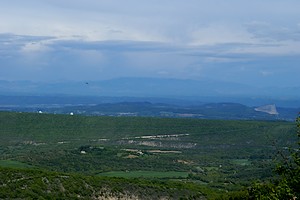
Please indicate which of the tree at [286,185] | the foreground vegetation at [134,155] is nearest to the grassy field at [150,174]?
the foreground vegetation at [134,155]

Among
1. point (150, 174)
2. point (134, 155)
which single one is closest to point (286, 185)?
point (150, 174)

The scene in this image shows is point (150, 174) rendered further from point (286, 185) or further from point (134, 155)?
point (286, 185)

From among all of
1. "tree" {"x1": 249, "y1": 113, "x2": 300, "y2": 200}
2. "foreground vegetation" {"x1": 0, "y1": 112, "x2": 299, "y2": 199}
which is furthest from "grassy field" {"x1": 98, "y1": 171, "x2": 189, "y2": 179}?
"tree" {"x1": 249, "y1": 113, "x2": 300, "y2": 200}

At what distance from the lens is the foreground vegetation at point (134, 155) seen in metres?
45.9

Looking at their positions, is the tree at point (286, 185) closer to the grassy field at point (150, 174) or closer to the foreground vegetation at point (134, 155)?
the foreground vegetation at point (134, 155)

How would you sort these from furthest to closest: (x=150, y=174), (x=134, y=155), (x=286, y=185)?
(x=134, y=155), (x=150, y=174), (x=286, y=185)

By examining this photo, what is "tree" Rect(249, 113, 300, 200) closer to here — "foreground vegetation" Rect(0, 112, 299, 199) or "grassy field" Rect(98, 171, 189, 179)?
"foreground vegetation" Rect(0, 112, 299, 199)

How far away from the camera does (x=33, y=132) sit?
110 m

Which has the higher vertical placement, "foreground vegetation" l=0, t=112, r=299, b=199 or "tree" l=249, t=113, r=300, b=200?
"tree" l=249, t=113, r=300, b=200

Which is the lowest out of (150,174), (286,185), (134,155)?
(150,174)

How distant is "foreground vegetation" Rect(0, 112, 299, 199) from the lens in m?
45.9

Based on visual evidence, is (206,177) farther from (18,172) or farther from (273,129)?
(273,129)

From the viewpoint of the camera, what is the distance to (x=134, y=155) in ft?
275

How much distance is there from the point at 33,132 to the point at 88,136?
10521 mm
